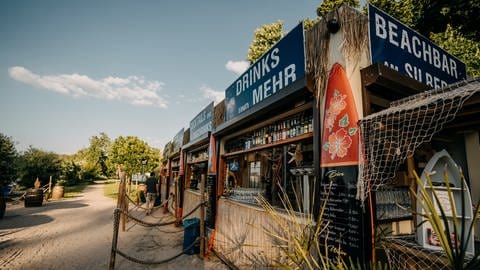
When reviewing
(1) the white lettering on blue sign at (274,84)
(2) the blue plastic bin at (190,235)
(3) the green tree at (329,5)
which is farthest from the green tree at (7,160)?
(3) the green tree at (329,5)

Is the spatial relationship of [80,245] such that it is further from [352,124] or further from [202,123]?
[352,124]

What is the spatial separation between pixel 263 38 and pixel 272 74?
627 inches

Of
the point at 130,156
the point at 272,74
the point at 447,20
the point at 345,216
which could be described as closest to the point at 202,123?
the point at 272,74

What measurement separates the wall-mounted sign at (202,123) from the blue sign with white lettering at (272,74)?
1918 millimetres

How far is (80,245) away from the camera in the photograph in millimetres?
6477

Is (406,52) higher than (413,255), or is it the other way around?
(406,52)

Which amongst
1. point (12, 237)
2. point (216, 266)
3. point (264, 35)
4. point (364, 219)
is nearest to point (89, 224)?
point (12, 237)

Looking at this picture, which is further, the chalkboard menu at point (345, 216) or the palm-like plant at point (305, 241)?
the chalkboard menu at point (345, 216)

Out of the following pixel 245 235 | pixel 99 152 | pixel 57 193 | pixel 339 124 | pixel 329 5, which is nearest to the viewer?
pixel 339 124

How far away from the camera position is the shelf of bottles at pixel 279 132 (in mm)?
3619

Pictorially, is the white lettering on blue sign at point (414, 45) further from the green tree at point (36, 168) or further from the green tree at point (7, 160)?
the green tree at point (36, 168)

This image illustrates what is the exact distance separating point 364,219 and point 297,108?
1.78m

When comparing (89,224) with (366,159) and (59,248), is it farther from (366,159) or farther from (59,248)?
(366,159)

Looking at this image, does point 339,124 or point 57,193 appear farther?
point 57,193
